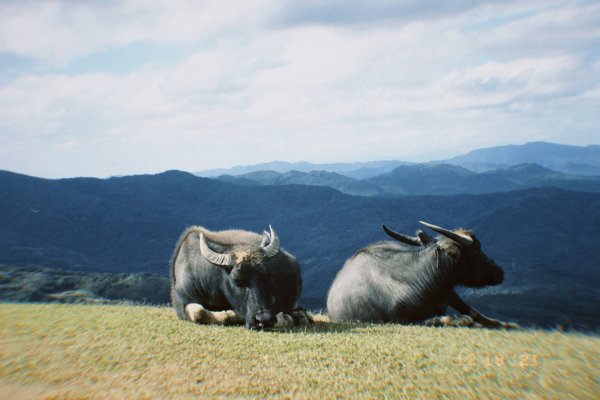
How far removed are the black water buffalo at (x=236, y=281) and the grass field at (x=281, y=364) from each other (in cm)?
118

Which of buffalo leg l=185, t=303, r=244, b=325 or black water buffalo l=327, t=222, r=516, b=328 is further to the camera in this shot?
black water buffalo l=327, t=222, r=516, b=328

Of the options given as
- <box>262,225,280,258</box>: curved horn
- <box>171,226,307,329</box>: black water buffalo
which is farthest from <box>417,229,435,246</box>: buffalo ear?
<box>262,225,280,258</box>: curved horn

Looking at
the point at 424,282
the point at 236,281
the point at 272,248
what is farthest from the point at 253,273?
the point at 424,282

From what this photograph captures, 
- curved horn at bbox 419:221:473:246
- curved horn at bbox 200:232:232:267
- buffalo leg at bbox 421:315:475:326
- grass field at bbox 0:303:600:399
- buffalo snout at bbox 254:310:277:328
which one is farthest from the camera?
curved horn at bbox 419:221:473:246

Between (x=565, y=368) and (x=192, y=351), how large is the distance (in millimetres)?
4993

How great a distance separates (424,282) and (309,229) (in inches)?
6309

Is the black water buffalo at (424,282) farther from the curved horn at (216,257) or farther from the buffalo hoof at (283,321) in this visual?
the curved horn at (216,257)

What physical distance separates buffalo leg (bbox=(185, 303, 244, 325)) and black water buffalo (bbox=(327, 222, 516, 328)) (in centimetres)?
333

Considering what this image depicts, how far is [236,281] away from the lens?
35.1 feet

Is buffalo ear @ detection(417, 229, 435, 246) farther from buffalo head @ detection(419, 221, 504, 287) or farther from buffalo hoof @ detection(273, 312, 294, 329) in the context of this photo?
buffalo hoof @ detection(273, 312, 294, 329)

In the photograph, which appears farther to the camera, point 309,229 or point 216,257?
point 309,229
